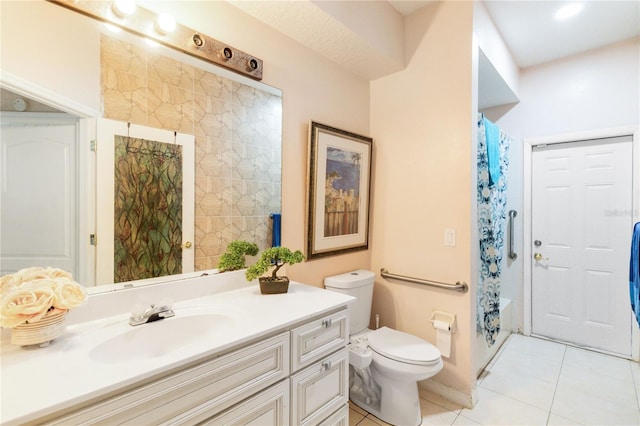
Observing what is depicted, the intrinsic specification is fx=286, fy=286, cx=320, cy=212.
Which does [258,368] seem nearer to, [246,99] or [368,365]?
[368,365]

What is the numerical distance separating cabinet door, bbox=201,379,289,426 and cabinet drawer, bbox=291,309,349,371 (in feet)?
0.35

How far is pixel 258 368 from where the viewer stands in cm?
108

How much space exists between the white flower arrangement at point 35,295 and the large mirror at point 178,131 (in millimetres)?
113

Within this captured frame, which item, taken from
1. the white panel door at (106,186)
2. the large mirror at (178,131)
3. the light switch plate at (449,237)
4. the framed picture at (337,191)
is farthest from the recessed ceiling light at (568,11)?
the white panel door at (106,186)

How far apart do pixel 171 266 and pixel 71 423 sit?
2.45 feet

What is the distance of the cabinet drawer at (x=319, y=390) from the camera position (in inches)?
47.8

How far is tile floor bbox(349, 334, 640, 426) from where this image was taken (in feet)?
5.90

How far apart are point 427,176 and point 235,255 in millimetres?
1470

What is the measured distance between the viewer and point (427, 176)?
2131 mm

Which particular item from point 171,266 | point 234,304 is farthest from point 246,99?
point 234,304

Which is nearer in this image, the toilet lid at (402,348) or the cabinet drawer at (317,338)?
the cabinet drawer at (317,338)

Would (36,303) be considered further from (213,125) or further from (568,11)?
(568,11)

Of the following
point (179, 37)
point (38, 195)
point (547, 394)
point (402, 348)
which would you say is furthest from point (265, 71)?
point (547, 394)

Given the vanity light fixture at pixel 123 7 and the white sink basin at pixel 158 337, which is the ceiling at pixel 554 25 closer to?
the vanity light fixture at pixel 123 7
